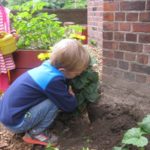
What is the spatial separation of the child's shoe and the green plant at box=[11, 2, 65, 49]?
62.9 inches

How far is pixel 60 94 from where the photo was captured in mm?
2682

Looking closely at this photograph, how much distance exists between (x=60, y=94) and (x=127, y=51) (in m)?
1.01

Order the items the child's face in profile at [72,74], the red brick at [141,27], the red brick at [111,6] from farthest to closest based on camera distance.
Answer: the red brick at [111,6], the red brick at [141,27], the child's face in profile at [72,74]

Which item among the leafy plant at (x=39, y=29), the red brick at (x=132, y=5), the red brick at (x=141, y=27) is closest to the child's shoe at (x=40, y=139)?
the red brick at (x=141, y=27)

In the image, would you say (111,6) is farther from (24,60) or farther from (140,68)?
(24,60)

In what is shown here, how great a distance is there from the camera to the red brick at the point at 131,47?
10.6ft

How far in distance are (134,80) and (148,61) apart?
285 millimetres

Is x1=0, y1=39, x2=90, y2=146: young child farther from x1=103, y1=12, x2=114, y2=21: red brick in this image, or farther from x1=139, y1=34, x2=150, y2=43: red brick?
x1=103, y1=12, x2=114, y2=21: red brick

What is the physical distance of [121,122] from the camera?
115 inches

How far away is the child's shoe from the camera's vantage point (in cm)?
285

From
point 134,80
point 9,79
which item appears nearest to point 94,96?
point 134,80

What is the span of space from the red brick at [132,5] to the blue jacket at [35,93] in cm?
102

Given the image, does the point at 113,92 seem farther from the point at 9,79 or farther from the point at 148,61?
the point at 9,79

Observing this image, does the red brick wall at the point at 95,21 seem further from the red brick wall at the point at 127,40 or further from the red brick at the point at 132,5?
the red brick at the point at 132,5
